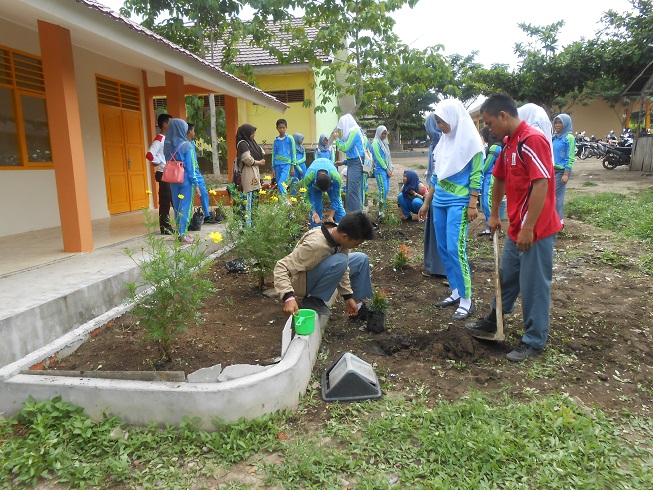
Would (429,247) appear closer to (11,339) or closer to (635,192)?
(11,339)

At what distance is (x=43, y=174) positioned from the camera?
673 centimetres

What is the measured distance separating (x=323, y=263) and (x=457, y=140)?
1588mm

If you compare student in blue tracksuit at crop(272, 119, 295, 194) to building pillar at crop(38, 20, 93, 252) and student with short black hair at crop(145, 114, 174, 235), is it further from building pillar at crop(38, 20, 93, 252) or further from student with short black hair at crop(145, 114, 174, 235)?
building pillar at crop(38, 20, 93, 252)

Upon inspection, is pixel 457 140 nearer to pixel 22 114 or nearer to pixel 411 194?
pixel 411 194

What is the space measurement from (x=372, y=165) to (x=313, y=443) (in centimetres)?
658

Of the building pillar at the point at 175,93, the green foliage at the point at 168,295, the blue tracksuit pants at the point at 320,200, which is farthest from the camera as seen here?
the building pillar at the point at 175,93

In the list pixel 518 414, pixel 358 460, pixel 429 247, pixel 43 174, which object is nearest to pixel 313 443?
pixel 358 460

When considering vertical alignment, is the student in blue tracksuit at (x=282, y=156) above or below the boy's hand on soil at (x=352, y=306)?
above

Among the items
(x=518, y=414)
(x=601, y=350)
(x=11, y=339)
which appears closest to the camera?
(x=518, y=414)

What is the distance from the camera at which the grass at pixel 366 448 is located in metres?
2.07

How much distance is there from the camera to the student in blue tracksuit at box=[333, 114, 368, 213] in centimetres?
775

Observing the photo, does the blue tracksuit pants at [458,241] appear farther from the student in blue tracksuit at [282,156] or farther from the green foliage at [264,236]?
the student in blue tracksuit at [282,156]

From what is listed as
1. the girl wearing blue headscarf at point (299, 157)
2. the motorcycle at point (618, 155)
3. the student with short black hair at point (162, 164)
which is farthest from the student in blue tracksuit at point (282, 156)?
the motorcycle at point (618, 155)

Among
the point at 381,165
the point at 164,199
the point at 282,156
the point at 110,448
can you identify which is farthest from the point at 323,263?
the point at 381,165
